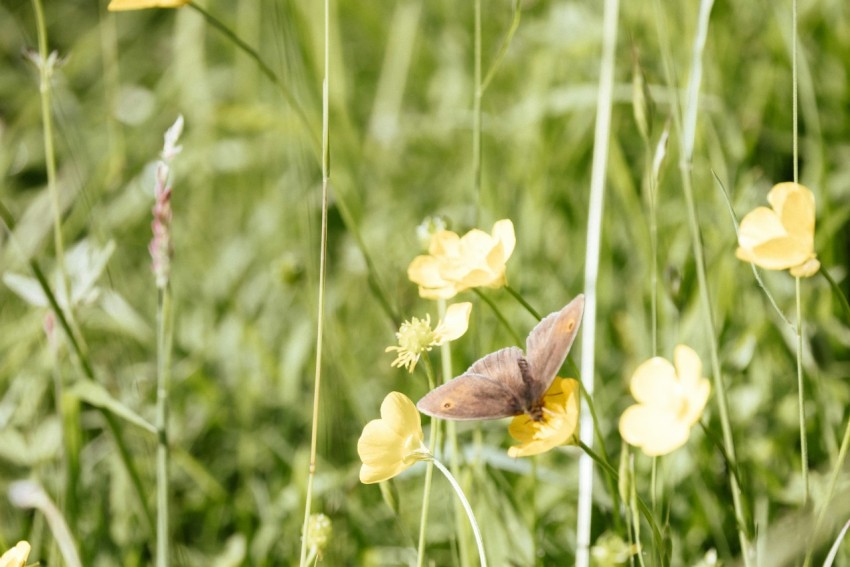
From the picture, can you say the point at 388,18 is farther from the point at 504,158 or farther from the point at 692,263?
the point at 692,263

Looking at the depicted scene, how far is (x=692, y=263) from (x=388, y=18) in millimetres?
1316

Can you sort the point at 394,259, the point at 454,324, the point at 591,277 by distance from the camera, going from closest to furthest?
the point at 454,324, the point at 591,277, the point at 394,259

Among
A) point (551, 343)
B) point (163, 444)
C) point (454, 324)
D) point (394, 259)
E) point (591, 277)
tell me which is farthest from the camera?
point (394, 259)

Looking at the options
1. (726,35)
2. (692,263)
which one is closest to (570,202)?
(692,263)

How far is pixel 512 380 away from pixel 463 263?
0.61 ft

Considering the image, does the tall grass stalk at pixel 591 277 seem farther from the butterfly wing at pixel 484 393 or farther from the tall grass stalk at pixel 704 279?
the butterfly wing at pixel 484 393

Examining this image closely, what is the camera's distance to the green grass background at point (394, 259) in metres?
1.19

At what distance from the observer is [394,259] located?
5.71 ft

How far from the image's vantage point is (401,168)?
2096 mm

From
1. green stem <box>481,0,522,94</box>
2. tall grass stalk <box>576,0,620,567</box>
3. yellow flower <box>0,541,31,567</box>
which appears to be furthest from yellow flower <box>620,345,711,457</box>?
yellow flower <box>0,541,31,567</box>

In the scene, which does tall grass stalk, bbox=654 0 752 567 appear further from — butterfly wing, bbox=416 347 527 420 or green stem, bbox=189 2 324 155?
green stem, bbox=189 2 324 155

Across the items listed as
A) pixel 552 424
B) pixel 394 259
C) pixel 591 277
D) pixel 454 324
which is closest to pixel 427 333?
pixel 454 324

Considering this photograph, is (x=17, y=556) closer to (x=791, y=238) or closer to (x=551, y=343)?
(x=551, y=343)

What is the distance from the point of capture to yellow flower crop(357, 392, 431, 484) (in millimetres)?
754
